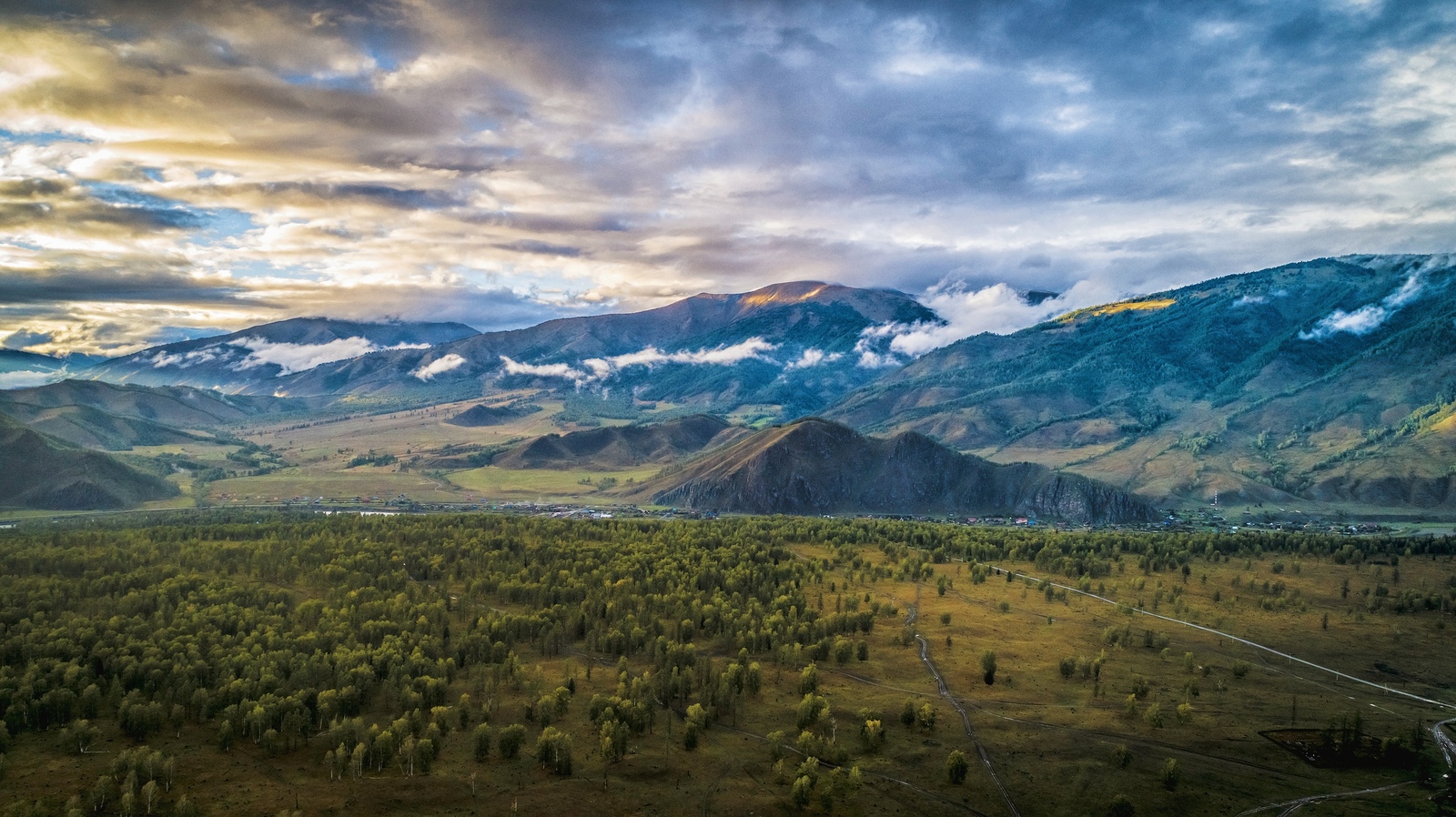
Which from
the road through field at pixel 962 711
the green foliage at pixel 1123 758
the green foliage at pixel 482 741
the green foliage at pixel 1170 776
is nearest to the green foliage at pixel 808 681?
the road through field at pixel 962 711

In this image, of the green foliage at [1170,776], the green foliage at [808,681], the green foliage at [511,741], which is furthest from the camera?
the green foliage at [808,681]

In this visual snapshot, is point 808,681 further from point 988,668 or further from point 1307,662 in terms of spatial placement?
point 1307,662

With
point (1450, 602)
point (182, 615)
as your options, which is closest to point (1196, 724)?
point (1450, 602)

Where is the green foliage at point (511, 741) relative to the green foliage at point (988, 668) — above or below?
below

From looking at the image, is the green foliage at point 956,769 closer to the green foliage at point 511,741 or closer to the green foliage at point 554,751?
the green foliage at point 554,751

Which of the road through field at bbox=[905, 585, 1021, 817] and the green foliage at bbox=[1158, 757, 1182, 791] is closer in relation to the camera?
the road through field at bbox=[905, 585, 1021, 817]

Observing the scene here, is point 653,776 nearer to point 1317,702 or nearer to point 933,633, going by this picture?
point 933,633

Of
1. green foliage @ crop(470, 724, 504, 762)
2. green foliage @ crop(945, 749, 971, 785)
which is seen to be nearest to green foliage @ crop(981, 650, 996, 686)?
green foliage @ crop(945, 749, 971, 785)

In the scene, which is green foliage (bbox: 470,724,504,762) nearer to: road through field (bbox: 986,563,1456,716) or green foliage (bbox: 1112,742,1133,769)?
green foliage (bbox: 1112,742,1133,769)

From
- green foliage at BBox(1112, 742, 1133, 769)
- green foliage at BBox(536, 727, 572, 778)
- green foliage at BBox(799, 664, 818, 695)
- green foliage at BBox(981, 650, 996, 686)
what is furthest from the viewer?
green foliage at BBox(981, 650, 996, 686)

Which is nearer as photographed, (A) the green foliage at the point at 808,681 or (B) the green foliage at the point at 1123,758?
(B) the green foliage at the point at 1123,758
